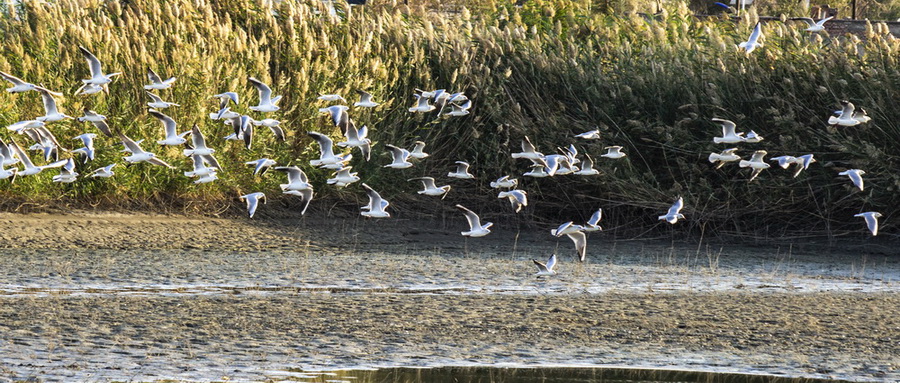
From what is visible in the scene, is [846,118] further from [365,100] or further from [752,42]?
[365,100]

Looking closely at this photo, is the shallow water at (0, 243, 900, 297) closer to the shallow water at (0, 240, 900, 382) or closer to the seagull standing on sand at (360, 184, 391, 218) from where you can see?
the shallow water at (0, 240, 900, 382)

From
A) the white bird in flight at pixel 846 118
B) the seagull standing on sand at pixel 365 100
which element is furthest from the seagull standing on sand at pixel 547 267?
the white bird in flight at pixel 846 118

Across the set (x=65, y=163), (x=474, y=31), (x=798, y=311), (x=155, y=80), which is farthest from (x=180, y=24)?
(x=798, y=311)

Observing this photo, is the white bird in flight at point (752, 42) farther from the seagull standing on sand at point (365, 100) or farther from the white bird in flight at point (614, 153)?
the seagull standing on sand at point (365, 100)

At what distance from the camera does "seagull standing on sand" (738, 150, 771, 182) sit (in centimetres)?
1299

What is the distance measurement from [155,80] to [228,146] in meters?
1.41

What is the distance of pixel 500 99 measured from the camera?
15.8 metres

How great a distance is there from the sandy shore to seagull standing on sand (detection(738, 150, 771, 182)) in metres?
0.87

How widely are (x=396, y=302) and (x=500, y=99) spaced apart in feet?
22.1

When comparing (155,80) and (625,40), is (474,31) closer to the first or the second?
(625,40)

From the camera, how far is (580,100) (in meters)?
15.5

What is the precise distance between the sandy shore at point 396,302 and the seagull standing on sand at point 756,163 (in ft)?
2.86

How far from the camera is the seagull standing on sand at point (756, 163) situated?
42.6 ft

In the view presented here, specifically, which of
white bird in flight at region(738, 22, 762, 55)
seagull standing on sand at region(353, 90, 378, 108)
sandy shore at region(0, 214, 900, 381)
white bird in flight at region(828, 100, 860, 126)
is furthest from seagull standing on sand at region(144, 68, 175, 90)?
white bird in flight at region(828, 100, 860, 126)
